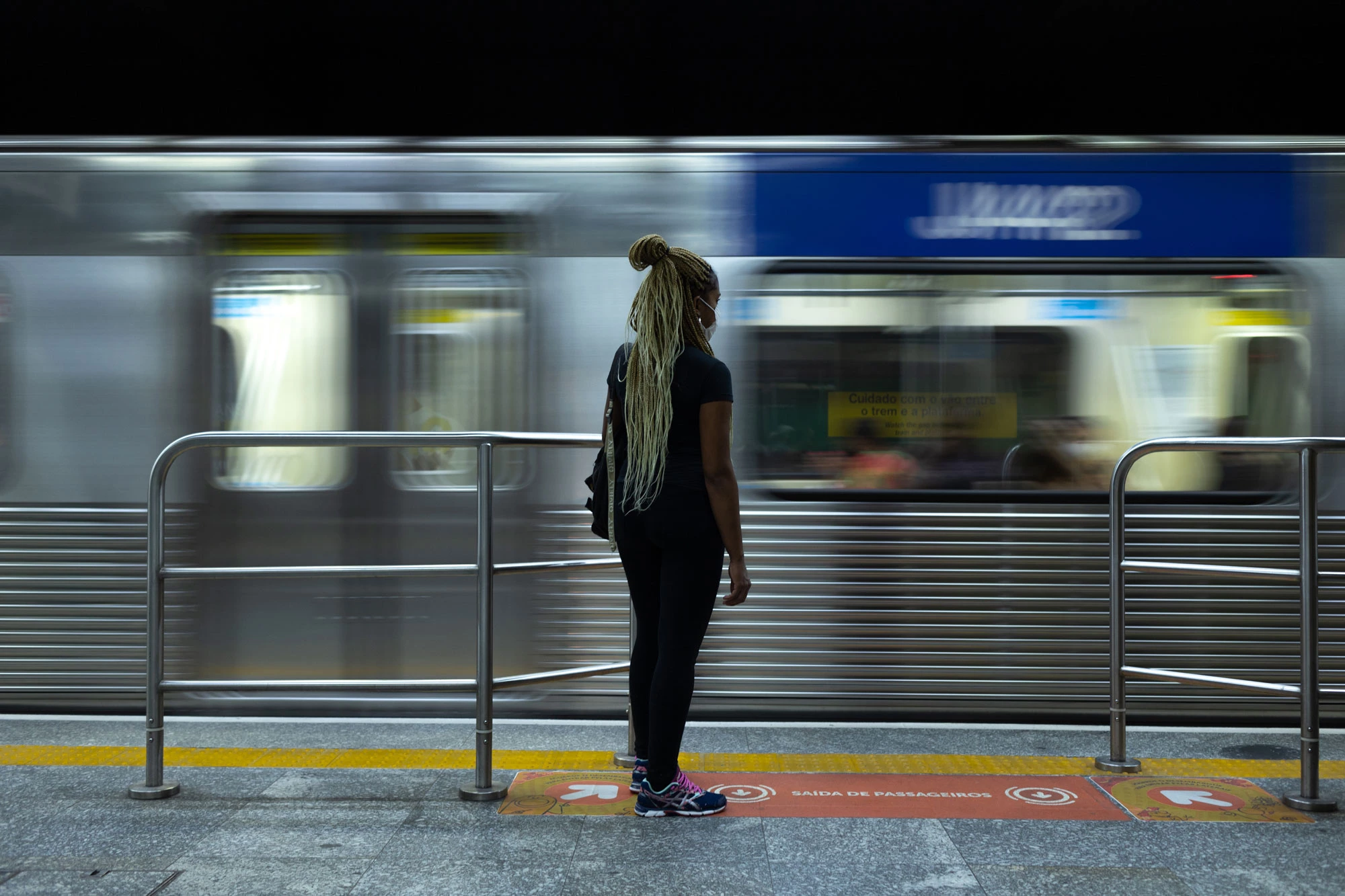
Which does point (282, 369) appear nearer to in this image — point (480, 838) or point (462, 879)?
point (480, 838)

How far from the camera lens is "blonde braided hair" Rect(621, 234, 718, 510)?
3.12m

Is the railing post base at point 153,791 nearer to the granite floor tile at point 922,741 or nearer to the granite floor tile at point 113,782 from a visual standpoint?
the granite floor tile at point 113,782

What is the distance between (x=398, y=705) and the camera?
4.71 metres

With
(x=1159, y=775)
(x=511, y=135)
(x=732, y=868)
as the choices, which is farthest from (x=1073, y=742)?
(x=511, y=135)

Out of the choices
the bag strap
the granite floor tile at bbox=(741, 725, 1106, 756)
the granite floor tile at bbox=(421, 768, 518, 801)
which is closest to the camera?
the bag strap

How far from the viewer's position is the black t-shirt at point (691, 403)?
3.08 meters

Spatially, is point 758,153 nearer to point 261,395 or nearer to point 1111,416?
point 1111,416

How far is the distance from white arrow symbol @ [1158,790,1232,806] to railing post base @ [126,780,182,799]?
320cm

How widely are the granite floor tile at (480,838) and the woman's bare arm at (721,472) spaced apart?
0.83 meters

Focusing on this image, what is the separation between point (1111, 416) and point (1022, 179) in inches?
40.6

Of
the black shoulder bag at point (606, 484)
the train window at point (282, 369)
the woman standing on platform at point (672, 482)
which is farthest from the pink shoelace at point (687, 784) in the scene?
the train window at point (282, 369)

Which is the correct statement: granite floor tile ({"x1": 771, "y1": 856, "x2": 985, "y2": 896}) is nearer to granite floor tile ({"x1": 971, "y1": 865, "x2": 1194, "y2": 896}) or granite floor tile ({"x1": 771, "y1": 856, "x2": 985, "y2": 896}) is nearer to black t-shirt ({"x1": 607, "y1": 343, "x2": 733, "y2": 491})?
granite floor tile ({"x1": 971, "y1": 865, "x2": 1194, "y2": 896})

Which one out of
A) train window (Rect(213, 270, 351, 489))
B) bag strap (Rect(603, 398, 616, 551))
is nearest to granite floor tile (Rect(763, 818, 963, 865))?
bag strap (Rect(603, 398, 616, 551))

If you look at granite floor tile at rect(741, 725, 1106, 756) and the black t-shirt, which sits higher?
the black t-shirt
